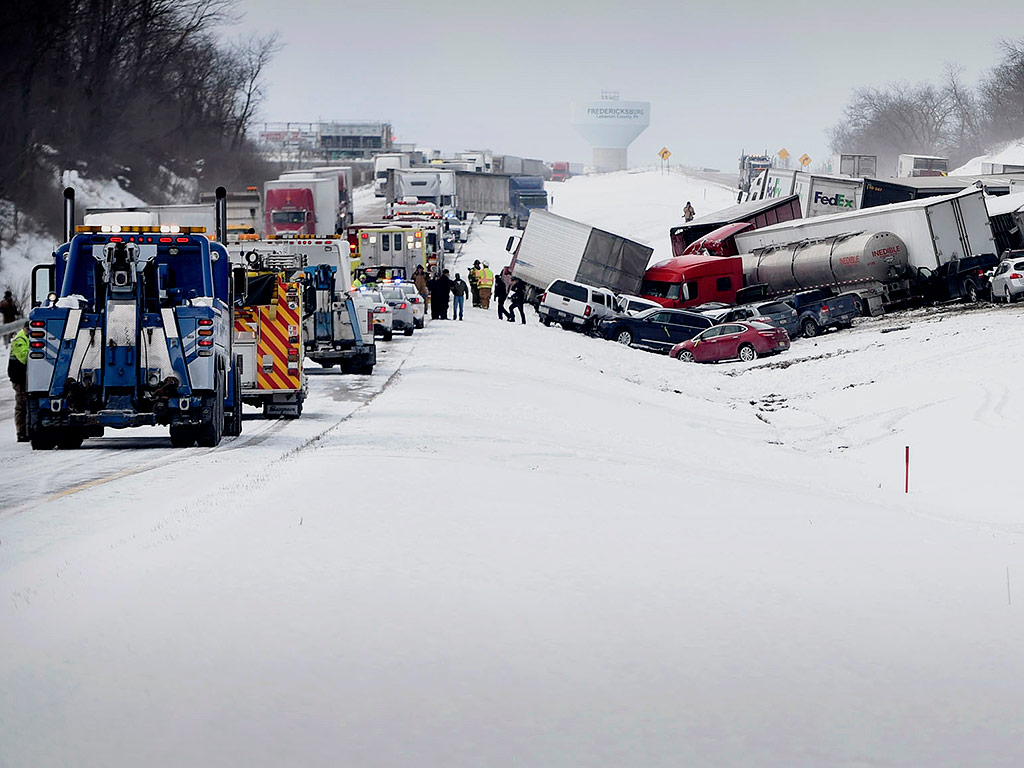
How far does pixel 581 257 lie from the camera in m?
52.4

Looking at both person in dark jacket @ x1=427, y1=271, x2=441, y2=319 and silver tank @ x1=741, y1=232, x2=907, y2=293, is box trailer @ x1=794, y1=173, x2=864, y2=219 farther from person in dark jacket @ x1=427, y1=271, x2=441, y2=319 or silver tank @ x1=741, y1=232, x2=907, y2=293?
person in dark jacket @ x1=427, y1=271, x2=441, y2=319

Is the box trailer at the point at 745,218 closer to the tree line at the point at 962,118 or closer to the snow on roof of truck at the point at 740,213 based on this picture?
the snow on roof of truck at the point at 740,213

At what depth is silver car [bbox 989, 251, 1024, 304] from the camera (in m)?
40.6

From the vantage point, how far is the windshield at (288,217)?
198 feet

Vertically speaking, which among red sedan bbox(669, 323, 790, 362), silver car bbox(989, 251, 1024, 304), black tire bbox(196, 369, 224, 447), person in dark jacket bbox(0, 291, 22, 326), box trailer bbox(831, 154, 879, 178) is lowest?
red sedan bbox(669, 323, 790, 362)

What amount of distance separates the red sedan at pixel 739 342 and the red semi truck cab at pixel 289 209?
24.9 m

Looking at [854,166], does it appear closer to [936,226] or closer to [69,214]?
[936,226]

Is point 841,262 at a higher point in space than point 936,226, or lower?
lower

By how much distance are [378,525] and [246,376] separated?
38.0ft

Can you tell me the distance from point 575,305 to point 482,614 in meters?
40.5

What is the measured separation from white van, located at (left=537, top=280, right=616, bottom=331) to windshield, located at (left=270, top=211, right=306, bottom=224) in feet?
53.4

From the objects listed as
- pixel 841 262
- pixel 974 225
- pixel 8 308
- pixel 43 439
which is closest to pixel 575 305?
pixel 841 262

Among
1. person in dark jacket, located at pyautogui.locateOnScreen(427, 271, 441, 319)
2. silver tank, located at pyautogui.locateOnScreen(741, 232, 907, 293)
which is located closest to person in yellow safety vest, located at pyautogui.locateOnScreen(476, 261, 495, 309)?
person in dark jacket, located at pyautogui.locateOnScreen(427, 271, 441, 319)

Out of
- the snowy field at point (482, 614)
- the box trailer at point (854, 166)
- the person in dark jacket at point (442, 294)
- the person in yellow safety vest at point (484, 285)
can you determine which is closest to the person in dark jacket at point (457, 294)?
the person in dark jacket at point (442, 294)
